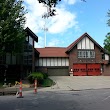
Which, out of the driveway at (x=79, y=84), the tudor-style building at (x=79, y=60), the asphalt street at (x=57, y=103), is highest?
the tudor-style building at (x=79, y=60)

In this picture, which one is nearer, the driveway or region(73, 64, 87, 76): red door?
the driveway

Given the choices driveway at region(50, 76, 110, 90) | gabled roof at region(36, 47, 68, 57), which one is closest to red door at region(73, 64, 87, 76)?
gabled roof at region(36, 47, 68, 57)

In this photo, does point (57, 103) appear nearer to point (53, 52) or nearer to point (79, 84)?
point (79, 84)

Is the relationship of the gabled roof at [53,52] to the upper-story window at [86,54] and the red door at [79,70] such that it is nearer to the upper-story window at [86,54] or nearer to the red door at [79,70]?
the upper-story window at [86,54]

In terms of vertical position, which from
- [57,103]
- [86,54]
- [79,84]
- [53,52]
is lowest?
[57,103]

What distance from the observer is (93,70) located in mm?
55969

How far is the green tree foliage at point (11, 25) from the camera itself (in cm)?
3188

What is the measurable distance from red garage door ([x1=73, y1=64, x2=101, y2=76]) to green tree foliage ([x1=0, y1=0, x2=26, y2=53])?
2322 centimetres

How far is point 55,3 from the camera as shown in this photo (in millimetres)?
10766

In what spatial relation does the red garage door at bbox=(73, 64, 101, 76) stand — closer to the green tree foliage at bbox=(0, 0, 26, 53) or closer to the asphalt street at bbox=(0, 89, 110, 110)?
the green tree foliage at bbox=(0, 0, 26, 53)

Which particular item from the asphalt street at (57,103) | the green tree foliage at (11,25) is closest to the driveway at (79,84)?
the green tree foliage at (11,25)

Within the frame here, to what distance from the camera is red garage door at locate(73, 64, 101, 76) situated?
5559cm

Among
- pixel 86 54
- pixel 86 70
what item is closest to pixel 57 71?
pixel 86 70

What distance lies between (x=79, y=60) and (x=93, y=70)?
10.9ft
